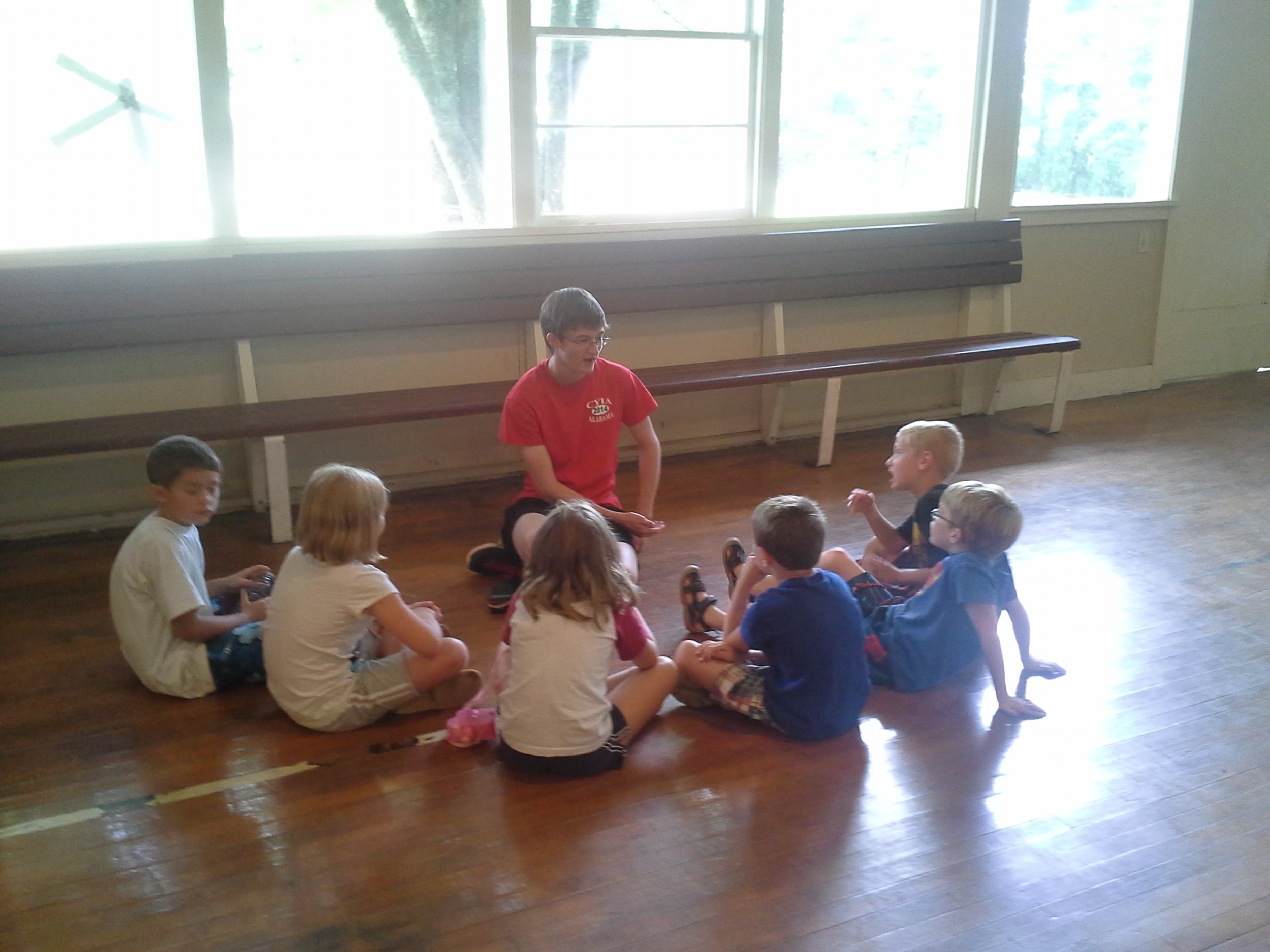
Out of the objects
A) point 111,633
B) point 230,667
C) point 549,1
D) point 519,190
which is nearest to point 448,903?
point 230,667

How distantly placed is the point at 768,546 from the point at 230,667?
4.70 ft

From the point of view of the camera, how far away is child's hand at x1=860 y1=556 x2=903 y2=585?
311 centimetres

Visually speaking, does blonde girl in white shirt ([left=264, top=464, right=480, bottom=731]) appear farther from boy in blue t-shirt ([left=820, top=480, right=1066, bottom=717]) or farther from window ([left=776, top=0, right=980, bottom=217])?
→ window ([left=776, top=0, right=980, bottom=217])

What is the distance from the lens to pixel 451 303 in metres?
4.36

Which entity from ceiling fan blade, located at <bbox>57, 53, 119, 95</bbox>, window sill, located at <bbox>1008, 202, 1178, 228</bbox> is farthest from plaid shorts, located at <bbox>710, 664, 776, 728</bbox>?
window sill, located at <bbox>1008, 202, 1178, 228</bbox>

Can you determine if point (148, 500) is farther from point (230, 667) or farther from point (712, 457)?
point (712, 457)

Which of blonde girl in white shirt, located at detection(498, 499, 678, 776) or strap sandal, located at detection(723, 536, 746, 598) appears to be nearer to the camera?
blonde girl in white shirt, located at detection(498, 499, 678, 776)

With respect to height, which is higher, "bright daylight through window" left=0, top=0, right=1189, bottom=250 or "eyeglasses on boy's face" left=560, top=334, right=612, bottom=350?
"bright daylight through window" left=0, top=0, right=1189, bottom=250

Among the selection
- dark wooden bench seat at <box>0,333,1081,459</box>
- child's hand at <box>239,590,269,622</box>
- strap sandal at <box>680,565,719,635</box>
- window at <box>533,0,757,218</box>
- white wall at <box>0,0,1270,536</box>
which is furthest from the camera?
window at <box>533,0,757,218</box>

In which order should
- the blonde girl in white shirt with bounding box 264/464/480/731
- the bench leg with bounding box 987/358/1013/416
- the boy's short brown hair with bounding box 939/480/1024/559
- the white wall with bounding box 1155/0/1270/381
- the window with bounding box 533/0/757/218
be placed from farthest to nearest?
the white wall with bounding box 1155/0/1270/381 → the bench leg with bounding box 987/358/1013/416 → the window with bounding box 533/0/757/218 → the boy's short brown hair with bounding box 939/480/1024/559 → the blonde girl in white shirt with bounding box 264/464/480/731

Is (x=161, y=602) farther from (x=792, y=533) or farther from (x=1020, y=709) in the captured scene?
(x=1020, y=709)

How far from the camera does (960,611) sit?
2748mm

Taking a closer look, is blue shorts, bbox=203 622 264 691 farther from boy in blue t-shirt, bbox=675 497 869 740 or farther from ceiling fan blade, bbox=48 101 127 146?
ceiling fan blade, bbox=48 101 127 146

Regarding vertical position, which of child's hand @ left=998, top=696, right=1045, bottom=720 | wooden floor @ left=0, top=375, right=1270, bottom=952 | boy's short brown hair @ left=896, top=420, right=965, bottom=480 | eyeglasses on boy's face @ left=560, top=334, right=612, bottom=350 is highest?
eyeglasses on boy's face @ left=560, top=334, right=612, bottom=350
